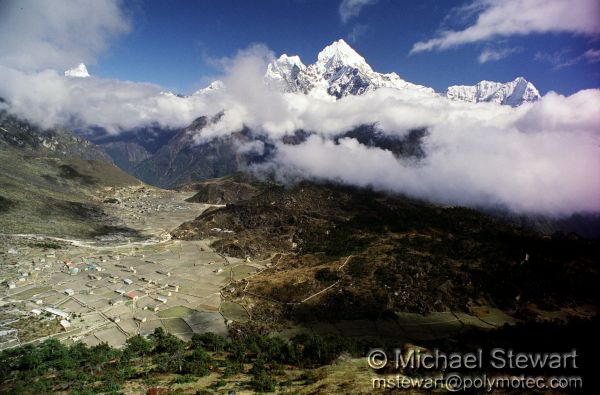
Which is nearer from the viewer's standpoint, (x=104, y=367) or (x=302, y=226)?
(x=104, y=367)

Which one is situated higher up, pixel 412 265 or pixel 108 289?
pixel 412 265

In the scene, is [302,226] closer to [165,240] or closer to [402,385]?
[165,240]

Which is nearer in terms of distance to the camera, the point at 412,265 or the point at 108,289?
the point at 108,289

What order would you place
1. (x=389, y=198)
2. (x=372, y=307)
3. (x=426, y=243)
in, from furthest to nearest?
(x=389, y=198) → (x=426, y=243) → (x=372, y=307)

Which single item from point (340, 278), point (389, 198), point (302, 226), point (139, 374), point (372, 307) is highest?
point (389, 198)

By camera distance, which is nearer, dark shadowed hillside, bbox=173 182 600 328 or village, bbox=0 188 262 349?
village, bbox=0 188 262 349

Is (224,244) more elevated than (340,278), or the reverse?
(224,244)

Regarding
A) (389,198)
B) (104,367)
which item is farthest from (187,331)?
(389,198)

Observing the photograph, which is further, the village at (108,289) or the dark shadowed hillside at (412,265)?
the dark shadowed hillside at (412,265)
